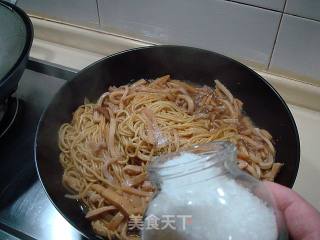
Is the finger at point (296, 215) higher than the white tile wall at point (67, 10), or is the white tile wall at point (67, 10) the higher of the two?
the white tile wall at point (67, 10)

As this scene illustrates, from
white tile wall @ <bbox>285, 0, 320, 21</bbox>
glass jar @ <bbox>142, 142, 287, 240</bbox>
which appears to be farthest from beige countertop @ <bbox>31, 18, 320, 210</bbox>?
glass jar @ <bbox>142, 142, 287, 240</bbox>

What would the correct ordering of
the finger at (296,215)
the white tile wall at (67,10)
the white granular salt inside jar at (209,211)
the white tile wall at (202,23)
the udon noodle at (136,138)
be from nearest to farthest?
the white granular salt inside jar at (209,211) < the finger at (296,215) < the udon noodle at (136,138) < the white tile wall at (202,23) < the white tile wall at (67,10)

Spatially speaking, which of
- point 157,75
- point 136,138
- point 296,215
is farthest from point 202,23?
point 296,215

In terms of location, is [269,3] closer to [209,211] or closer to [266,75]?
[266,75]

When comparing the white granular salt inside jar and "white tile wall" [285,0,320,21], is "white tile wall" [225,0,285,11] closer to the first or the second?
"white tile wall" [285,0,320,21]

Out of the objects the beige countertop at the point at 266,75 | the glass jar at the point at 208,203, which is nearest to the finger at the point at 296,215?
the glass jar at the point at 208,203

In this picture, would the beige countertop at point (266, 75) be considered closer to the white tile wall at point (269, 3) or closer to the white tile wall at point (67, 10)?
the white tile wall at point (67, 10)

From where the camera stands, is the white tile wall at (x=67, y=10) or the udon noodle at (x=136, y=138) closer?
the udon noodle at (x=136, y=138)

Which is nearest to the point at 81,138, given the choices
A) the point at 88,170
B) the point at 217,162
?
the point at 88,170
